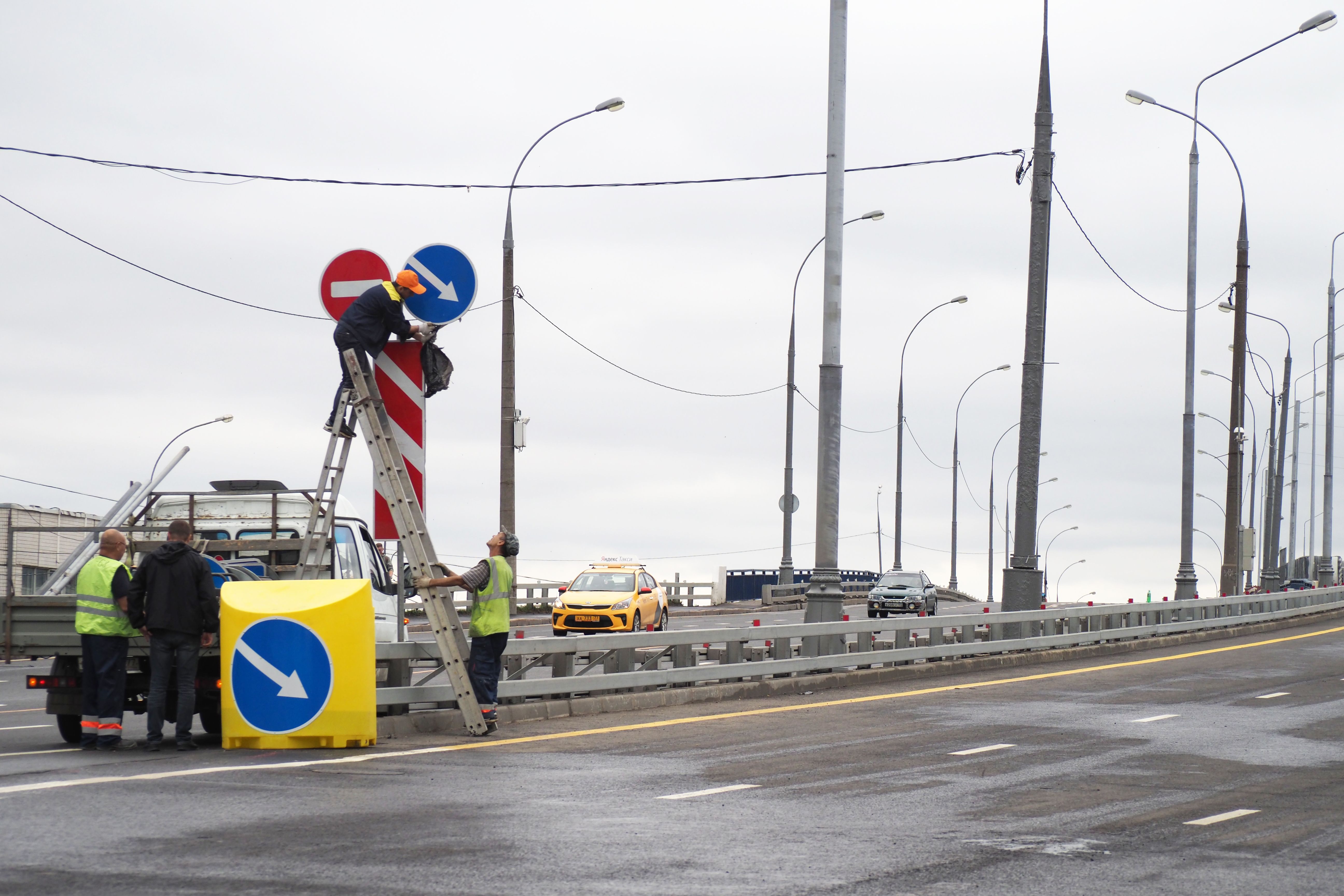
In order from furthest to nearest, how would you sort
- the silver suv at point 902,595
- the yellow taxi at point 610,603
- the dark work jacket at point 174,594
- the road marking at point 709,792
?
the silver suv at point 902,595 → the yellow taxi at point 610,603 → the dark work jacket at point 174,594 → the road marking at point 709,792

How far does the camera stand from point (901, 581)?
48.7 metres

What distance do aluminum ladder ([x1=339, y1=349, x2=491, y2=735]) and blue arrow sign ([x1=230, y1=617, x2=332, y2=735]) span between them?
1143 millimetres

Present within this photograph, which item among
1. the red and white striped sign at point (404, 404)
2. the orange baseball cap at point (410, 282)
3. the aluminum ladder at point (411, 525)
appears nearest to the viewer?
the orange baseball cap at point (410, 282)

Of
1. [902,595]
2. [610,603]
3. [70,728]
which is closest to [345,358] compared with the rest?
[70,728]

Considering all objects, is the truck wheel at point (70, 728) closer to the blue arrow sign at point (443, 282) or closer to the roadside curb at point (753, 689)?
the roadside curb at point (753, 689)

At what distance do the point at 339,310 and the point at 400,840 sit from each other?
574 centimetres

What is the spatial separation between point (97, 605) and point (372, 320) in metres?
2.95

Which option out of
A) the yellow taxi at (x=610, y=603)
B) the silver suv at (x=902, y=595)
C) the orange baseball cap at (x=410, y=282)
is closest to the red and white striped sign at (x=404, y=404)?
the orange baseball cap at (x=410, y=282)

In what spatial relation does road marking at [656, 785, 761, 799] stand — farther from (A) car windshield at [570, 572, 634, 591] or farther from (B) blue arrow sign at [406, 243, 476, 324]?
(A) car windshield at [570, 572, 634, 591]

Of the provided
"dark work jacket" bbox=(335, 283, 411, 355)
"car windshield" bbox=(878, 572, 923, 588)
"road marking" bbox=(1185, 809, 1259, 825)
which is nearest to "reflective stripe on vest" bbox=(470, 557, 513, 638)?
"dark work jacket" bbox=(335, 283, 411, 355)

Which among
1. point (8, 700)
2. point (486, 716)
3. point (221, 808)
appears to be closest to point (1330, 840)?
point (221, 808)

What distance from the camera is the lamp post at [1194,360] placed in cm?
3441

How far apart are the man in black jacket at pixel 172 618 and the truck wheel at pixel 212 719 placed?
2.41 feet

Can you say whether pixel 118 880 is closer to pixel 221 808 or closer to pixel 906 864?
pixel 221 808
